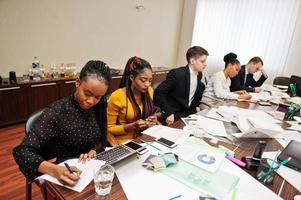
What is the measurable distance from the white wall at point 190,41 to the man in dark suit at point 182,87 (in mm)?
3091

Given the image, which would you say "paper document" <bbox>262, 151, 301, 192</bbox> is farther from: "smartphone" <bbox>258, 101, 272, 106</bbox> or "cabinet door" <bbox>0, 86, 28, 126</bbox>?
"cabinet door" <bbox>0, 86, 28, 126</bbox>

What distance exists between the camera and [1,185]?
1.81 metres

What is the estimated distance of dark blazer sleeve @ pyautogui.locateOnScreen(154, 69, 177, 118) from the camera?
2067 millimetres

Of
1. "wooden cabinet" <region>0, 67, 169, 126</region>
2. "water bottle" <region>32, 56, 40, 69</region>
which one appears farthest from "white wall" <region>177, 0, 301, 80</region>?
"water bottle" <region>32, 56, 40, 69</region>

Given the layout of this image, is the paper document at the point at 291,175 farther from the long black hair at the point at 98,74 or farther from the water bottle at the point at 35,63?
the water bottle at the point at 35,63

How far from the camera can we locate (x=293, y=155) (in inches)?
46.1

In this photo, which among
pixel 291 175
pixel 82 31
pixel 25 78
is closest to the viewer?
pixel 291 175

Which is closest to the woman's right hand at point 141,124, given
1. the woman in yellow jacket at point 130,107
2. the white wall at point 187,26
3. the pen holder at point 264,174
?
the woman in yellow jacket at point 130,107

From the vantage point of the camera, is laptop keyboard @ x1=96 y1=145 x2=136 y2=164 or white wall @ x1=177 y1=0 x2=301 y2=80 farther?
white wall @ x1=177 y1=0 x2=301 y2=80

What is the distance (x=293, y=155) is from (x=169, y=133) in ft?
2.32

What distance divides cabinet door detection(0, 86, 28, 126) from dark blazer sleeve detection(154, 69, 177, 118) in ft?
6.02

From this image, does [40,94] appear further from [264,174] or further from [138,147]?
[264,174]

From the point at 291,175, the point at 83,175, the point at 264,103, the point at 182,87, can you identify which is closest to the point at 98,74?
the point at 83,175

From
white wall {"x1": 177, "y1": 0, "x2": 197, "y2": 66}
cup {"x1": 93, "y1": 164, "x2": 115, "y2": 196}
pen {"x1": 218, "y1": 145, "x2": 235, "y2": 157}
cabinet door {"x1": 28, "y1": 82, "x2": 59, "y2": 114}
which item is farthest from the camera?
white wall {"x1": 177, "y1": 0, "x2": 197, "y2": 66}
